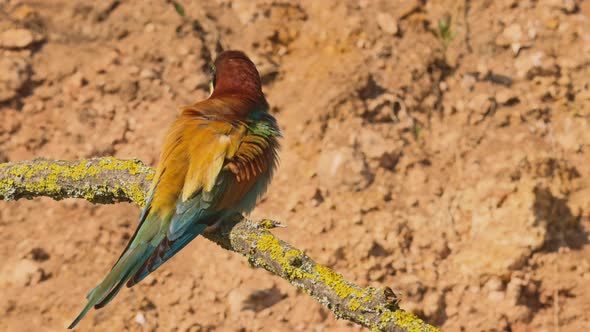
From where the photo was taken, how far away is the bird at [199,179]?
2459mm

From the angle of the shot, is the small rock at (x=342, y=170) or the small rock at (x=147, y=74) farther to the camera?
the small rock at (x=147, y=74)

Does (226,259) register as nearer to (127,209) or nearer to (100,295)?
(127,209)

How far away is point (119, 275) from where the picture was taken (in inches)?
93.1

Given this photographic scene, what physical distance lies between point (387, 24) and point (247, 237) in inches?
94.6

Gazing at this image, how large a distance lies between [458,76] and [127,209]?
1.81 m

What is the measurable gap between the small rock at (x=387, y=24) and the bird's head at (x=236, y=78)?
1321 mm

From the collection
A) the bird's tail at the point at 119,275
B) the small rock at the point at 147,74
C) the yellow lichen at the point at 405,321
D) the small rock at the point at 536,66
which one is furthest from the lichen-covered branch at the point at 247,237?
the small rock at the point at 536,66

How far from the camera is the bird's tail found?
2.27 m

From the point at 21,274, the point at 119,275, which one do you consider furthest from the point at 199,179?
the point at 21,274

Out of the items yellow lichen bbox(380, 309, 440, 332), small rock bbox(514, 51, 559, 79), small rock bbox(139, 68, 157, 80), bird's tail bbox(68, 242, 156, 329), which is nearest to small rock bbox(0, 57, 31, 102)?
small rock bbox(139, 68, 157, 80)

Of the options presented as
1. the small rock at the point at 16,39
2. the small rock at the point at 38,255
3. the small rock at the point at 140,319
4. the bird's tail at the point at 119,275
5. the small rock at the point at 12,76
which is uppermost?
the small rock at the point at 16,39

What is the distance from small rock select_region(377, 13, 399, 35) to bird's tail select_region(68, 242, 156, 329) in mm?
2275

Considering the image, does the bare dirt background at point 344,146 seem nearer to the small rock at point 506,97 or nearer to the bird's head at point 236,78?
the small rock at point 506,97

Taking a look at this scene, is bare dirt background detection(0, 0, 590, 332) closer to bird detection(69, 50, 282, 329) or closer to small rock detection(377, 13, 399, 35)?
small rock detection(377, 13, 399, 35)
